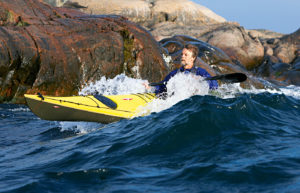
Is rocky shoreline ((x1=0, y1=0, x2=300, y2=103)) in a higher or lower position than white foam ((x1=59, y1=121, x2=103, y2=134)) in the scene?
higher

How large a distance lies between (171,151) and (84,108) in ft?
8.29

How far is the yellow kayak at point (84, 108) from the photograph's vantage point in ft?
19.8

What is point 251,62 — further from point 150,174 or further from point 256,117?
point 150,174

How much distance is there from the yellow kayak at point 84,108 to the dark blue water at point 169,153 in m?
0.24

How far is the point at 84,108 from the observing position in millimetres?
6203


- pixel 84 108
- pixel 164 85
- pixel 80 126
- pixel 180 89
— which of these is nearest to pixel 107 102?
pixel 84 108

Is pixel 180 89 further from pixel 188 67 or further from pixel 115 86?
pixel 115 86

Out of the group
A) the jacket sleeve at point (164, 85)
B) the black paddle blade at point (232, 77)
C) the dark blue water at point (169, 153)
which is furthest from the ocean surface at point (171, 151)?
the black paddle blade at point (232, 77)

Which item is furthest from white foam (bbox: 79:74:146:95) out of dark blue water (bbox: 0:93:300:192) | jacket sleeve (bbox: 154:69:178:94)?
dark blue water (bbox: 0:93:300:192)

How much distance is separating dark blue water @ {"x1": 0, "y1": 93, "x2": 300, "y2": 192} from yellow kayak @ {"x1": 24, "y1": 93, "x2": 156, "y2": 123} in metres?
0.24

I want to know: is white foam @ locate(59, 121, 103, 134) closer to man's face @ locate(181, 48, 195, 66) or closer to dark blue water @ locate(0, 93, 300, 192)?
dark blue water @ locate(0, 93, 300, 192)

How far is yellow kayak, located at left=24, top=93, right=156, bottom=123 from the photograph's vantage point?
238 inches

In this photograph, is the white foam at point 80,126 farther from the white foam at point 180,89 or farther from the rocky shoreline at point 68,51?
the rocky shoreline at point 68,51

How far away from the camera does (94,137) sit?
5.32 m
